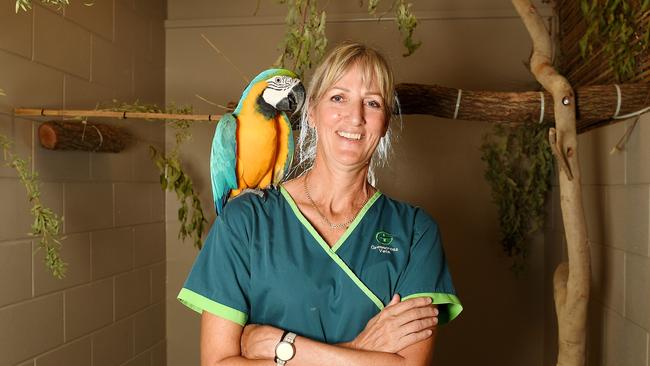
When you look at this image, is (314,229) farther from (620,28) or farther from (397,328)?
(620,28)

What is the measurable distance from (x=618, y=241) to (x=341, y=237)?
1.13 metres

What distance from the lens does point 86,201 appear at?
233 centimetres

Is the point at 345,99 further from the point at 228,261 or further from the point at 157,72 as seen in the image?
the point at 157,72

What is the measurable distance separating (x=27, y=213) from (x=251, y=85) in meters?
1.03

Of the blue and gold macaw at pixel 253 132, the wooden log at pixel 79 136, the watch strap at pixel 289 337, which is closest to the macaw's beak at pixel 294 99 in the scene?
the blue and gold macaw at pixel 253 132

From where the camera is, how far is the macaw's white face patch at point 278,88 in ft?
4.74

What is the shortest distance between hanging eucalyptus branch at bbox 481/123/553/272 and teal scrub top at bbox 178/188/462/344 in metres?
1.46

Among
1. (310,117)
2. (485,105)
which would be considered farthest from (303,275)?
(485,105)

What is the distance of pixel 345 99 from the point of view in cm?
127

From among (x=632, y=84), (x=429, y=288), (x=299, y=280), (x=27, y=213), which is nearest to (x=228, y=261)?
(x=299, y=280)

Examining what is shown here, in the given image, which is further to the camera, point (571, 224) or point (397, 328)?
point (571, 224)

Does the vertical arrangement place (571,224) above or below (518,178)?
below

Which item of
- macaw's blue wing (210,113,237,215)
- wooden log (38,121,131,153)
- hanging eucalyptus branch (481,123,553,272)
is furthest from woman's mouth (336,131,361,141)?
hanging eucalyptus branch (481,123,553,272)

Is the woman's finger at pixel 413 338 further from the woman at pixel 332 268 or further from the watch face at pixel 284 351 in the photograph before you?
the watch face at pixel 284 351
